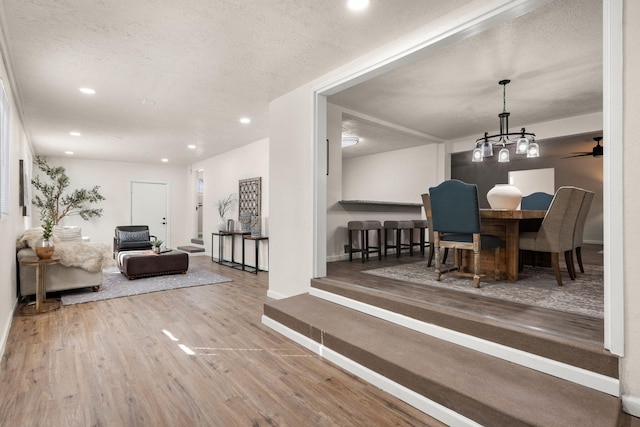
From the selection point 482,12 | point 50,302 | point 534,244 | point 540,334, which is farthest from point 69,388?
point 534,244

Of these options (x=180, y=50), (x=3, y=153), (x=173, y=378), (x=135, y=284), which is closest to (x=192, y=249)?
(x=135, y=284)

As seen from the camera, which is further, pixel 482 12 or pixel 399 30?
pixel 399 30

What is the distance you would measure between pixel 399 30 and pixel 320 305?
2.53m

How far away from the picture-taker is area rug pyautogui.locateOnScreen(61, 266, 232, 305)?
432 centimetres

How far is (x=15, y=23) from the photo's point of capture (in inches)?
97.7

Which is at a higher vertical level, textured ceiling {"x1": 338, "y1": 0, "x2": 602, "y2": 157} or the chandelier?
textured ceiling {"x1": 338, "y1": 0, "x2": 602, "y2": 157}

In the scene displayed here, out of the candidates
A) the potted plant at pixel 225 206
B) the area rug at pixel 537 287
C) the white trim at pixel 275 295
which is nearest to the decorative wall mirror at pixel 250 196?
the potted plant at pixel 225 206

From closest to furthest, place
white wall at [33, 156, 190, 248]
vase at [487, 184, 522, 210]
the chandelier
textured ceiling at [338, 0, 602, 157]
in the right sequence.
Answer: textured ceiling at [338, 0, 602, 157] → vase at [487, 184, 522, 210] → the chandelier → white wall at [33, 156, 190, 248]

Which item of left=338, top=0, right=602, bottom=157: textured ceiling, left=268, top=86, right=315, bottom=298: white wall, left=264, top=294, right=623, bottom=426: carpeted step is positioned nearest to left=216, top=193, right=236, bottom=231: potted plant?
left=338, top=0, right=602, bottom=157: textured ceiling

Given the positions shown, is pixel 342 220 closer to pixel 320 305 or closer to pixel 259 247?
pixel 320 305

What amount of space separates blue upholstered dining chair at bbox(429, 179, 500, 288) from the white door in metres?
8.39

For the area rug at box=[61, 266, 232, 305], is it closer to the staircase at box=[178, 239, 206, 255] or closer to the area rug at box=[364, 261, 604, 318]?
the staircase at box=[178, 239, 206, 255]

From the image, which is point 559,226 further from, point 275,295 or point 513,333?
point 275,295

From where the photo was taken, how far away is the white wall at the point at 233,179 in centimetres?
639
